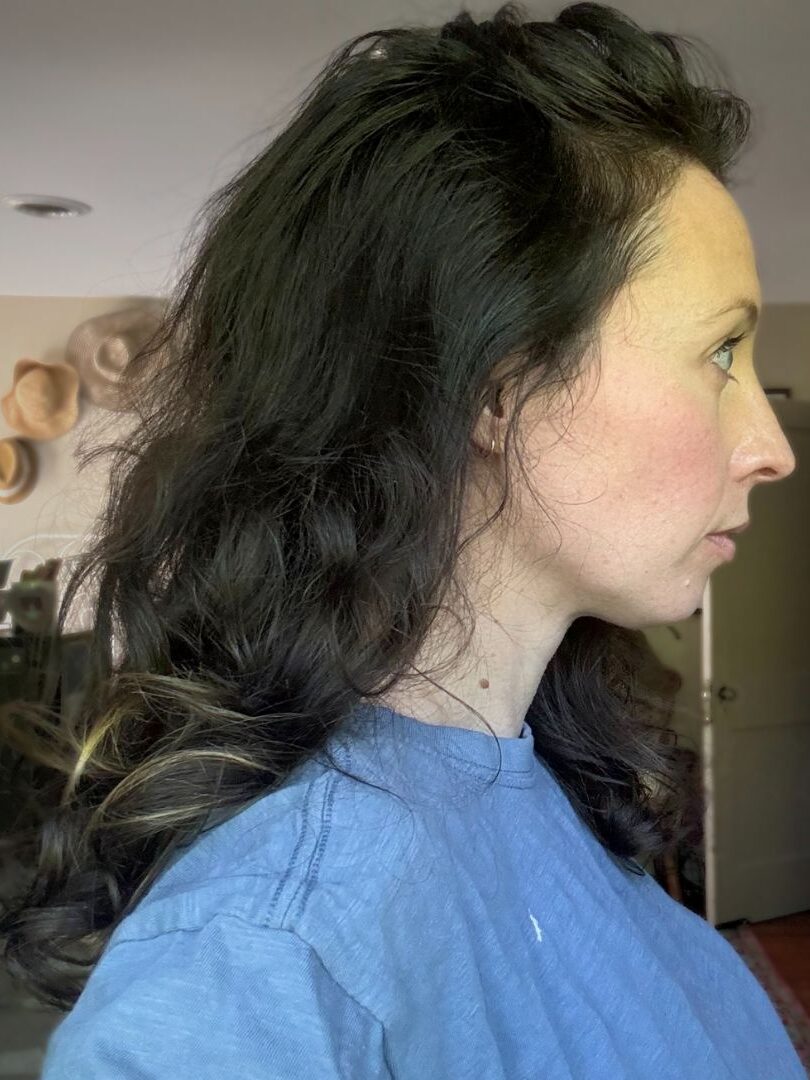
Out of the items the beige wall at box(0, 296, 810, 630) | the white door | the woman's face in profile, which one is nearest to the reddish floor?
the white door

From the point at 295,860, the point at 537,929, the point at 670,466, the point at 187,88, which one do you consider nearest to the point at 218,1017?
the point at 295,860

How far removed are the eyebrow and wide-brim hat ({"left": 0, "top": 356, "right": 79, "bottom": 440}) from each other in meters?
2.69

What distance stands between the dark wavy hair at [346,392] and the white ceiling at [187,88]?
0.56 metres

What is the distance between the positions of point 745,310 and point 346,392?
228 mm

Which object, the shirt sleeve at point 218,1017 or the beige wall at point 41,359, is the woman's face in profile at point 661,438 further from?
the beige wall at point 41,359

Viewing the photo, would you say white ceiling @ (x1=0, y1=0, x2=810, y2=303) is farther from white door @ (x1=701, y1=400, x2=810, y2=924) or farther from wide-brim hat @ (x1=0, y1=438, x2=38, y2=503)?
white door @ (x1=701, y1=400, x2=810, y2=924)

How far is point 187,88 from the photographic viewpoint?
5.16ft

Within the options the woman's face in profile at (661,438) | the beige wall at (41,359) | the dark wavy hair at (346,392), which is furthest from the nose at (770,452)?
the beige wall at (41,359)

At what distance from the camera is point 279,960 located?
35cm

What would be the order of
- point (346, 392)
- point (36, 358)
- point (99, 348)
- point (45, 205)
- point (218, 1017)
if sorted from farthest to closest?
point (36, 358), point (99, 348), point (45, 205), point (346, 392), point (218, 1017)

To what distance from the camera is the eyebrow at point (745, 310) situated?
0.49 m

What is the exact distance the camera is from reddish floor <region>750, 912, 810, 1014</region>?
247cm

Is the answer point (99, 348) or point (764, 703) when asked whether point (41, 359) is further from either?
point (764, 703)

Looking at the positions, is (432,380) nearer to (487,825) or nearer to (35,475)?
(487,825)
